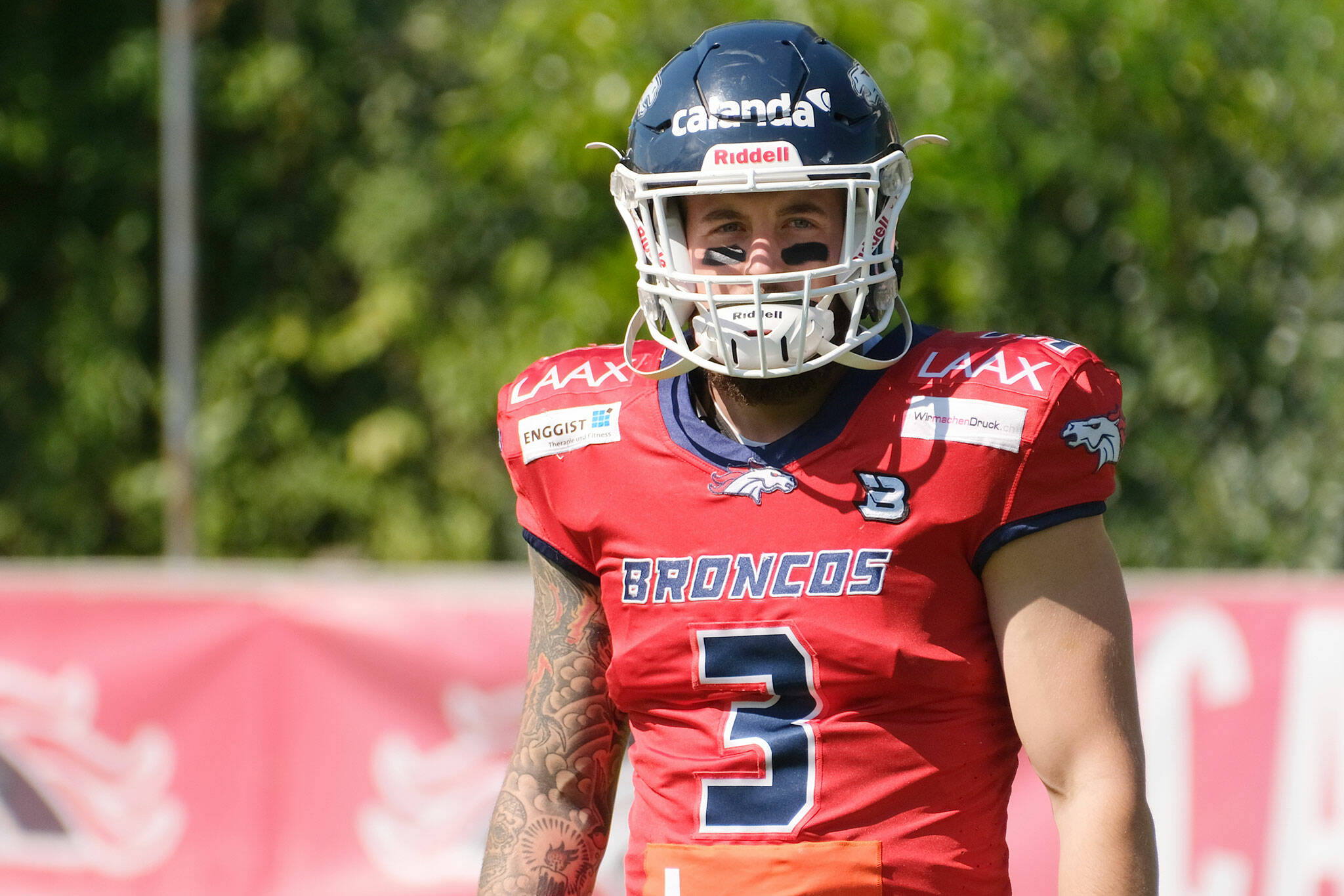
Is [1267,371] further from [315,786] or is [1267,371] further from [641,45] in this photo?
[315,786]

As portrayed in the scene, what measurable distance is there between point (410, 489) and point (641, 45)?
378cm

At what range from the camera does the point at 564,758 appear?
2.13 meters

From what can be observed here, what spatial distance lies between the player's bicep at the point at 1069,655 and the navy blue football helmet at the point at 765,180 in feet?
1.05

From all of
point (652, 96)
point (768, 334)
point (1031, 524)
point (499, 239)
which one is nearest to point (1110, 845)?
point (1031, 524)

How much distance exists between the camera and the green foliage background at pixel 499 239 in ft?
19.7

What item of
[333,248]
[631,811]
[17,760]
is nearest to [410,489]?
[333,248]

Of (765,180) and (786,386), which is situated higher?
(765,180)

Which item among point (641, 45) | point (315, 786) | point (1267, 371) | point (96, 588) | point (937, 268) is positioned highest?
point (641, 45)

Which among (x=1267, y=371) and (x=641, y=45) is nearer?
(x=641, y=45)

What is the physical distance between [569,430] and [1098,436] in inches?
26.7

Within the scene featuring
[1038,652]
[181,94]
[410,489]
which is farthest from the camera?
[410,489]

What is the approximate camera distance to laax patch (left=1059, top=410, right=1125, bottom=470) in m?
1.84

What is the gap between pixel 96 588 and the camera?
15.8 ft

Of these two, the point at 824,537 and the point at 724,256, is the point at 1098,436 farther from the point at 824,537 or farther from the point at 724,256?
the point at 724,256
